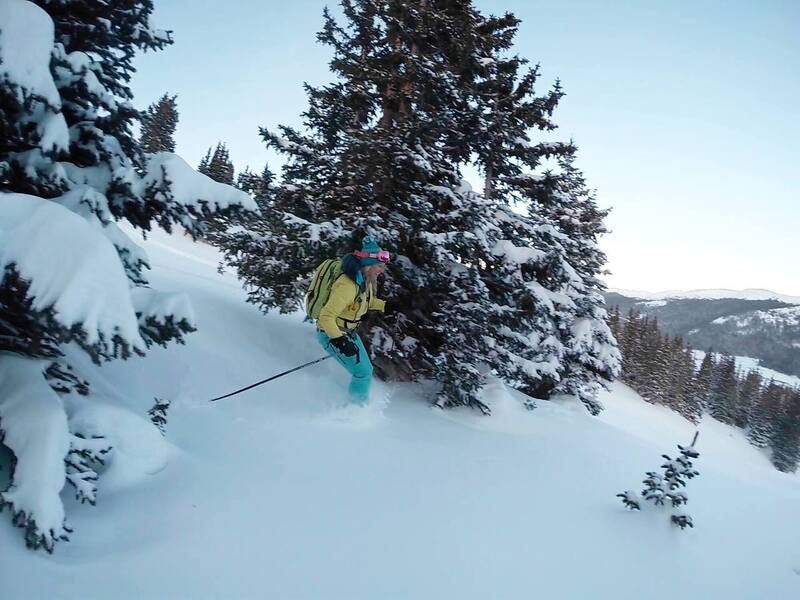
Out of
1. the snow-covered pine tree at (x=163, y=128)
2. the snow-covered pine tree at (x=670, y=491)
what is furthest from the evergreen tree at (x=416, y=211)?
the snow-covered pine tree at (x=163, y=128)

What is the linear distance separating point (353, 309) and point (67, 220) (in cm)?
404

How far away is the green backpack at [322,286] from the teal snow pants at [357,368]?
0.40m

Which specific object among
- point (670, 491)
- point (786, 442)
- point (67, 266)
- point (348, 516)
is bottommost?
point (786, 442)

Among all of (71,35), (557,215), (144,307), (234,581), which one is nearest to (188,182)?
(144,307)

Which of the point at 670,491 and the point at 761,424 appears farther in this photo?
the point at 761,424

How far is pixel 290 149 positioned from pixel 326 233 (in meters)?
3.19

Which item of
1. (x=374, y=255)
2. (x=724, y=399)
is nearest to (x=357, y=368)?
(x=374, y=255)

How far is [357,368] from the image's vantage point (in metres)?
6.02

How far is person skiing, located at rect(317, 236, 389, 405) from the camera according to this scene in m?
A: 5.52

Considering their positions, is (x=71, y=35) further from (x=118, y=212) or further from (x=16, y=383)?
(x=16, y=383)

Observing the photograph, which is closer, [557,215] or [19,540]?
[19,540]

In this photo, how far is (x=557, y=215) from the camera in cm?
1573

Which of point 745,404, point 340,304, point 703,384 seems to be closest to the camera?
point 340,304

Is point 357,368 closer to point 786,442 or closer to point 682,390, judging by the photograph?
point 682,390
